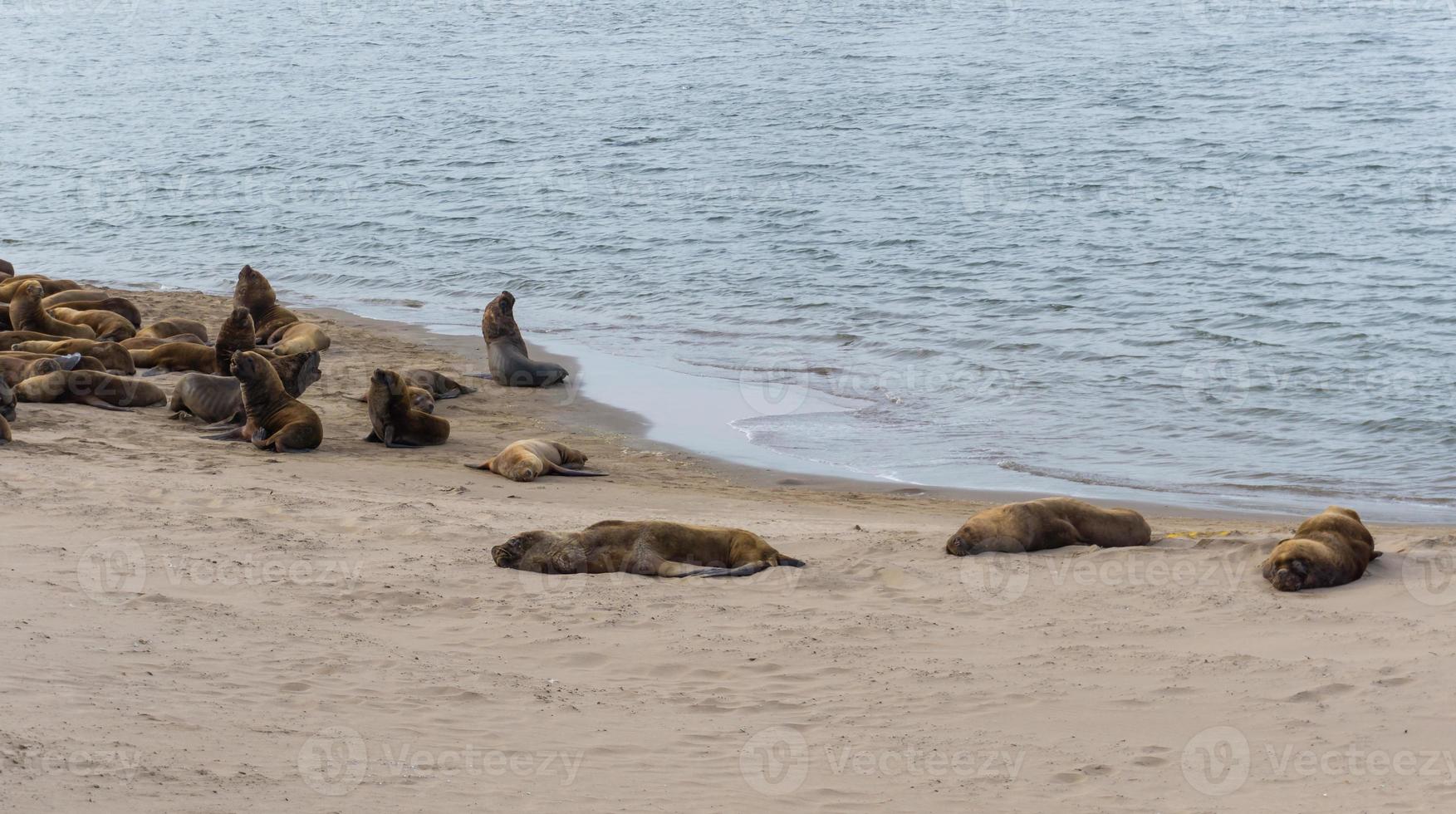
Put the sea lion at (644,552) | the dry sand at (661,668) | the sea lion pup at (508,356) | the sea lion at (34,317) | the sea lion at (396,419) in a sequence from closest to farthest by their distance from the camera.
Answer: the dry sand at (661,668)
the sea lion at (644,552)
the sea lion at (396,419)
the sea lion at (34,317)
the sea lion pup at (508,356)

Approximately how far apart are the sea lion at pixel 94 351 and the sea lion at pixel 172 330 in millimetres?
1031

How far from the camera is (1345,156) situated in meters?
21.9

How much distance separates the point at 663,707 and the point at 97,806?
6.59 feet

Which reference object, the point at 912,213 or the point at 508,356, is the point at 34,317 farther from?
the point at 912,213

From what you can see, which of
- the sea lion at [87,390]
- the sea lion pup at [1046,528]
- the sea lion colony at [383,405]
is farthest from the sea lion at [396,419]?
the sea lion pup at [1046,528]

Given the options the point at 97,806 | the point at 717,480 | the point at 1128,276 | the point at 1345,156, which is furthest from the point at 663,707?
the point at 1345,156

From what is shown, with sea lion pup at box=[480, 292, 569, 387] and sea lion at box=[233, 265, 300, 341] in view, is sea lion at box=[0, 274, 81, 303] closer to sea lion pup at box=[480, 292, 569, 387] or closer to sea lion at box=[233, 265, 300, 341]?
sea lion at box=[233, 265, 300, 341]

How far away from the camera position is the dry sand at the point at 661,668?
4.01 meters

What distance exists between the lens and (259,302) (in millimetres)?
13367

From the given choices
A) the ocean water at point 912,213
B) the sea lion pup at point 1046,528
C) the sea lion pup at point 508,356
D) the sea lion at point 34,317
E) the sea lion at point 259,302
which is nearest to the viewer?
the sea lion pup at point 1046,528

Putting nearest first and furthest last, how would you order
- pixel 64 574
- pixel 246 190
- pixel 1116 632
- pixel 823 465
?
pixel 64 574 < pixel 1116 632 < pixel 823 465 < pixel 246 190

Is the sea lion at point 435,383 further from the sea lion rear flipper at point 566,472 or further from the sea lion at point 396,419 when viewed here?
the sea lion rear flipper at point 566,472

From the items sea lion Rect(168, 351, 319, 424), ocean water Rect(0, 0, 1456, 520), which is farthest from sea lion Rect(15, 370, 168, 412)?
ocean water Rect(0, 0, 1456, 520)

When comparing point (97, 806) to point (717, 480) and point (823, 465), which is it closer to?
point (717, 480)
